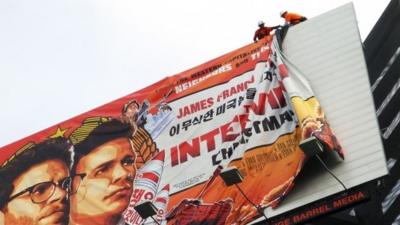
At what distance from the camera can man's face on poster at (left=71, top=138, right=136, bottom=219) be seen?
50.0 feet

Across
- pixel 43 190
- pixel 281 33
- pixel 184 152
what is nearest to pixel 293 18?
pixel 281 33

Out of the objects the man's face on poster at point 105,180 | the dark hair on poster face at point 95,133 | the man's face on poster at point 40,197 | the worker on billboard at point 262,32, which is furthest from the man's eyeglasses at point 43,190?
the worker on billboard at point 262,32

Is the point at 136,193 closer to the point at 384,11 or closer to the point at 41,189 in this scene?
the point at 41,189

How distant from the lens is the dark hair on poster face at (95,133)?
16234 mm

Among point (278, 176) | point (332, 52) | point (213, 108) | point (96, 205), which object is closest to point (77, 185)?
point (96, 205)

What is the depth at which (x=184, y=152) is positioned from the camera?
587 inches

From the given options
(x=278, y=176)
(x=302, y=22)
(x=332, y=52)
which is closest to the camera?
(x=278, y=176)

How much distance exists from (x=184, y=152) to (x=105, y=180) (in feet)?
5.64

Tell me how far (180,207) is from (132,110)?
2976mm

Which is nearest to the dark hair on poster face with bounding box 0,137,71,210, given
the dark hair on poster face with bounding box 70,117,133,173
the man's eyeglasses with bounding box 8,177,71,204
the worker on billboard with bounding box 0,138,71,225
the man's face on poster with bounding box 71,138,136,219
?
the worker on billboard with bounding box 0,138,71,225

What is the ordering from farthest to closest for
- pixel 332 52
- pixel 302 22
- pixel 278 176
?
pixel 302 22, pixel 332 52, pixel 278 176

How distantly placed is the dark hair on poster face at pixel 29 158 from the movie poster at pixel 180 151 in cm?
2

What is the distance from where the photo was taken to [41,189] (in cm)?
1631

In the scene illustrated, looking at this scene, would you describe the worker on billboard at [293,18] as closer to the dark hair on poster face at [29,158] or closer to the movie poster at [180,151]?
the movie poster at [180,151]
